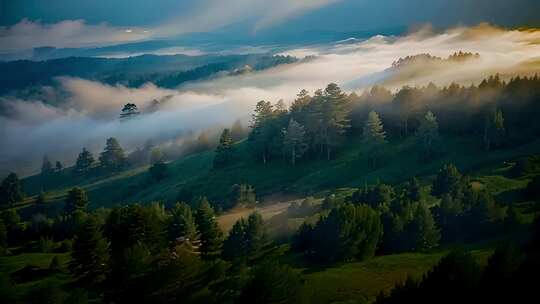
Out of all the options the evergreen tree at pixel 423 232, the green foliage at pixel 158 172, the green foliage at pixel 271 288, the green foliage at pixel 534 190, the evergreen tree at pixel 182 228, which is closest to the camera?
the green foliage at pixel 271 288

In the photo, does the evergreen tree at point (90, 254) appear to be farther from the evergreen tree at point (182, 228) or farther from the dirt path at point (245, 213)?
the dirt path at point (245, 213)

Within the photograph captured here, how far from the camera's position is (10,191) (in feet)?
595

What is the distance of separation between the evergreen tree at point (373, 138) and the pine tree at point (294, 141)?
1770cm

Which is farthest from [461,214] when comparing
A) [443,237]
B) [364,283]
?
[364,283]

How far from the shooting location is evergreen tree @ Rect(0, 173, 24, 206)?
180m

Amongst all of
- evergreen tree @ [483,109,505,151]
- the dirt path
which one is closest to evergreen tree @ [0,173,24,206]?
the dirt path

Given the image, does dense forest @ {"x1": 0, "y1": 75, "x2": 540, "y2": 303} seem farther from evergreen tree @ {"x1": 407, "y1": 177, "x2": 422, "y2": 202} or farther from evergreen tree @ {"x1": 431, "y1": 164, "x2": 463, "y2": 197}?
evergreen tree @ {"x1": 407, "y1": 177, "x2": 422, "y2": 202}

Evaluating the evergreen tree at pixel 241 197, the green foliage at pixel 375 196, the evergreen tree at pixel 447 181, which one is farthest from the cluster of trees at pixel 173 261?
the evergreen tree at pixel 241 197

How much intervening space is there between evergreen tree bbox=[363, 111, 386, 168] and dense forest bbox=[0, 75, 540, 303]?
13.4 inches

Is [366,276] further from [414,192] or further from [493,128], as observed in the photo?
[493,128]

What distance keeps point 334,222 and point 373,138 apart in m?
58.4

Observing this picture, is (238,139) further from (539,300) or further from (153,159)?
(539,300)

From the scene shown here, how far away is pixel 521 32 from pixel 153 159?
14118cm

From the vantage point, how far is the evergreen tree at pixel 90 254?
2598 inches
